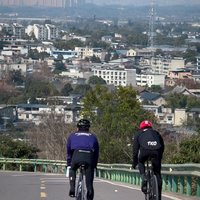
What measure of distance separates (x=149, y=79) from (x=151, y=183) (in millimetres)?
88190

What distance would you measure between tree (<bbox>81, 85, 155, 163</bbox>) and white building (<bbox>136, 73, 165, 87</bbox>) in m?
59.0

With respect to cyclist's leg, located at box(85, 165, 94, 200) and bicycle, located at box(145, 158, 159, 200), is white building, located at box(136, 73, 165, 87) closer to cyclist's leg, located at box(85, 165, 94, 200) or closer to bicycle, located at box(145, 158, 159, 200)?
bicycle, located at box(145, 158, 159, 200)

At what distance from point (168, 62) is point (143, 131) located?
10376cm

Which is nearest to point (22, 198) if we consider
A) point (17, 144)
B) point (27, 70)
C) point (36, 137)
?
point (17, 144)

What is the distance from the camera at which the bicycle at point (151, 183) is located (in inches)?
504

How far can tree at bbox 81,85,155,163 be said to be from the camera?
1323 inches

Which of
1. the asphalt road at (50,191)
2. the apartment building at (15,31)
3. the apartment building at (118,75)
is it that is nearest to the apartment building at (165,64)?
the apartment building at (118,75)

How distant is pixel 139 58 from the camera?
419ft

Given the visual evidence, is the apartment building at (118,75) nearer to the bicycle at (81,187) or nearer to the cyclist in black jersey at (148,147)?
the cyclist in black jersey at (148,147)

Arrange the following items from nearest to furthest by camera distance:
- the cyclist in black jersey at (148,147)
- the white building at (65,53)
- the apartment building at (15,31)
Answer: the cyclist in black jersey at (148,147) → the white building at (65,53) → the apartment building at (15,31)

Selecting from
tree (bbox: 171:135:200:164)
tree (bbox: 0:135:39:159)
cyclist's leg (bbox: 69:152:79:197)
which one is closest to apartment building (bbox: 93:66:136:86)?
tree (bbox: 0:135:39:159)

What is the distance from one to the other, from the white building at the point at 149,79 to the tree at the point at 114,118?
5897 cm

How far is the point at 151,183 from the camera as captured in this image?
12.9 m

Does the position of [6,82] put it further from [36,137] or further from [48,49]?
[36,137]
